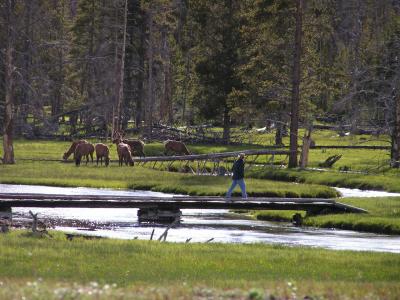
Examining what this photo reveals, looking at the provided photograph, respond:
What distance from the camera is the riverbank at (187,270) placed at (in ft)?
49.3

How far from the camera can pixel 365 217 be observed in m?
35.3

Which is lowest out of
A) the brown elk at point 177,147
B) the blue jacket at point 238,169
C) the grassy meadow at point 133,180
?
the grassy meadow at point 133,180

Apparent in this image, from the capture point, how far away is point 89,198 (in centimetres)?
3538

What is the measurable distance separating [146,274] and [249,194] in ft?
87.8

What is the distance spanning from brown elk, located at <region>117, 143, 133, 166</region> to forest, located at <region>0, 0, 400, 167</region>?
477 centimetres


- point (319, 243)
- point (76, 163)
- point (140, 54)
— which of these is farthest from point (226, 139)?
point (319, 243)

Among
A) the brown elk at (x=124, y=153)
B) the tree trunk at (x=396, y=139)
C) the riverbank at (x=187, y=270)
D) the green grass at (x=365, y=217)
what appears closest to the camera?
the riverbank at (x=187, y=270)

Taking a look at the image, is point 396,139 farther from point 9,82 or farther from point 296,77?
point 9,82

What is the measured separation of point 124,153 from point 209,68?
2054cm

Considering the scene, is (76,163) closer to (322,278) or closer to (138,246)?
(138,246)

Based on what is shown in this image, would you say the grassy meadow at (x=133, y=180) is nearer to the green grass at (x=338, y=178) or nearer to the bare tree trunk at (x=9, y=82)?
the bare tree trunk at (x=9, y=82)

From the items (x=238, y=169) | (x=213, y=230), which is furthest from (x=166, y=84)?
(x=213, y=230)

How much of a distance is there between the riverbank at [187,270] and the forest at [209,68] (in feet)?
83.1

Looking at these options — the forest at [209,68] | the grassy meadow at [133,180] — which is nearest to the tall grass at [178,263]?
the grassy meadow at [133,180]
